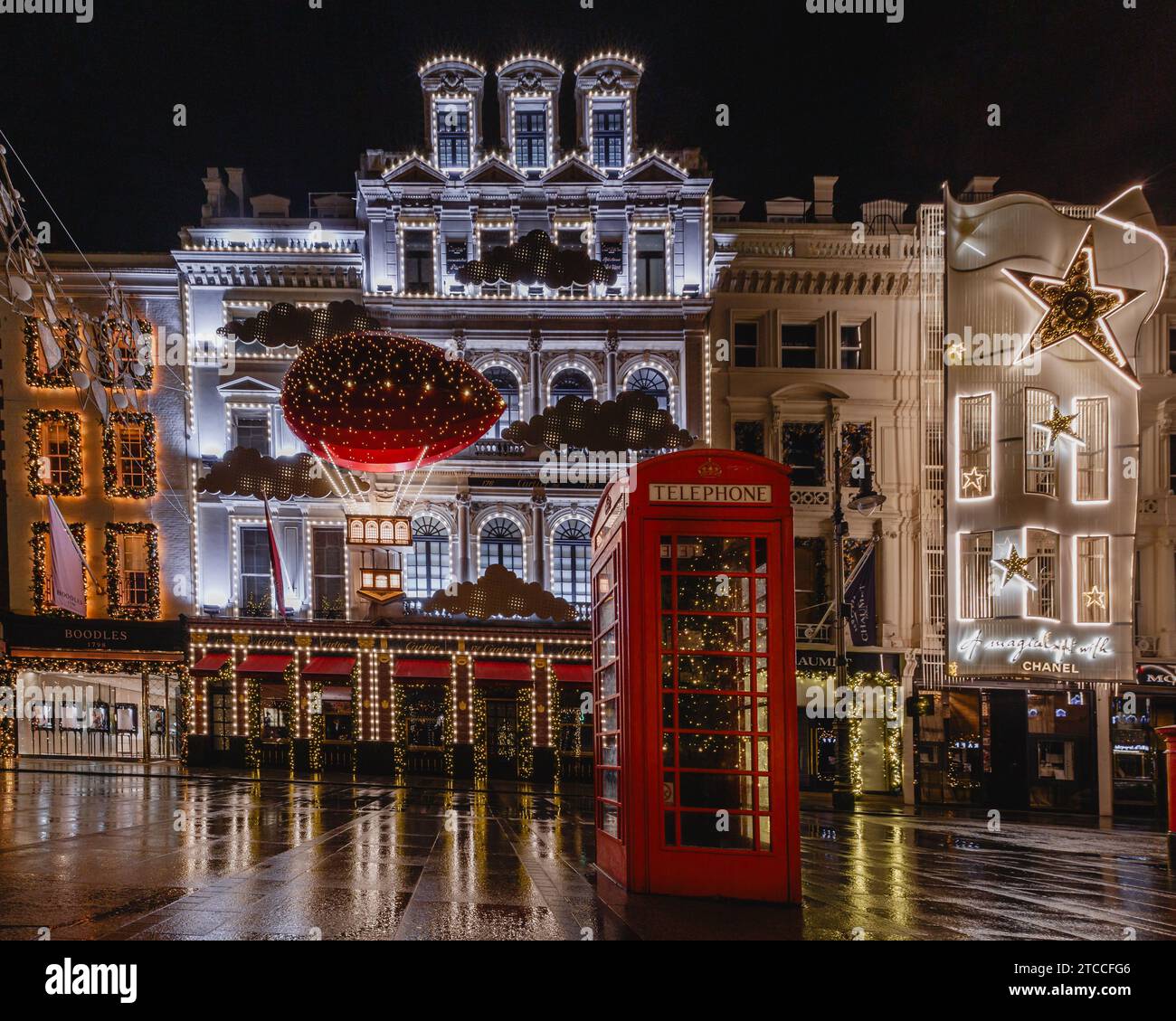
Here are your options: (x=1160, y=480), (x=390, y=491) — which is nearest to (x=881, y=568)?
(x=1160, y=480)

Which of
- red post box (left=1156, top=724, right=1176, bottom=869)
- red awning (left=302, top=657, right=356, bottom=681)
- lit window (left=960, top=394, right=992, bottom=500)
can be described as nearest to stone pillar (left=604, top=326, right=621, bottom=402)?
lit window (left=960, top=394, right=992, bottom=500)

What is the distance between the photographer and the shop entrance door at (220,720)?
2434 cm

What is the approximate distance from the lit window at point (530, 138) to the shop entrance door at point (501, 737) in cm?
1641

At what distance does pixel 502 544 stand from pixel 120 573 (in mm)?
11520

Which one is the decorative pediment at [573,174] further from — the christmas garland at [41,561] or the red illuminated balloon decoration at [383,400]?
the christmas garland at [41,561]

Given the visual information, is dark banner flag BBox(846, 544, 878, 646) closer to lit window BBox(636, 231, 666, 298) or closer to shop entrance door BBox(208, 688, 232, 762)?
lit window BBox(636, 231, 666, 298)

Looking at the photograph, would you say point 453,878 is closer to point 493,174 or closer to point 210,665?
point 210,665

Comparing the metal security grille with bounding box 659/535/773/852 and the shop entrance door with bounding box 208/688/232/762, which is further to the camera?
the shop entrance door with bounding box 208/688/232/762

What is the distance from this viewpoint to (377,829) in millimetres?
12391

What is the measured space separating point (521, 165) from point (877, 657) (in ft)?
59.3

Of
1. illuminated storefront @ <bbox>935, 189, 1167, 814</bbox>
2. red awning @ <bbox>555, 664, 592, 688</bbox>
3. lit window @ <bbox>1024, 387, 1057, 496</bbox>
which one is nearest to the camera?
illuminated storefront @ <bbox>935, 189, 1167, 814</bbox>

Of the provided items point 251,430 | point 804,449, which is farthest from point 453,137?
point 804,449

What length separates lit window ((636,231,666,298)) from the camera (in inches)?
976

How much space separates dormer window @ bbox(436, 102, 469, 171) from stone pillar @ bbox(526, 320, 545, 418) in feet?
18.4
